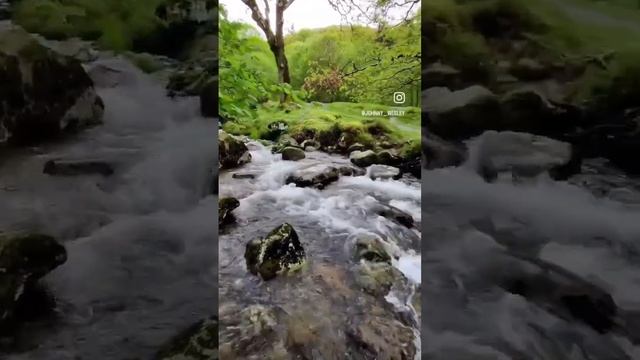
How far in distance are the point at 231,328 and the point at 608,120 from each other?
1.61 m

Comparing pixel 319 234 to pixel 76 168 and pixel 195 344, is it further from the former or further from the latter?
pixel 76 168

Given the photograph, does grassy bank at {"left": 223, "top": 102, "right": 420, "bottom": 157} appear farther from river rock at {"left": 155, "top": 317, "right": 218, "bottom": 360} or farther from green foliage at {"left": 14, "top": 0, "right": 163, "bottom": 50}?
river rock at {"left": 155, "top": 317, "right": 218, "bottom": 360}

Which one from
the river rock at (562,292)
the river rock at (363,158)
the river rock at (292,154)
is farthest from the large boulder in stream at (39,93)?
the river rock at (562,292)

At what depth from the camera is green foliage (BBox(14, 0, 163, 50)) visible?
1820mm

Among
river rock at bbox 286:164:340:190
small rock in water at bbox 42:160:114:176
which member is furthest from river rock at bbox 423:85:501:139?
small rock in water at bbox 42:160:114:176

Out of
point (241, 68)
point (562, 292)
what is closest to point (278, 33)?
point (241, 68)

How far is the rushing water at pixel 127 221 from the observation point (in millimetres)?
1790

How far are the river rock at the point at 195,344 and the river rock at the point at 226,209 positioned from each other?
362mm

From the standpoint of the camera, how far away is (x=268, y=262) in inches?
Result: 72.9

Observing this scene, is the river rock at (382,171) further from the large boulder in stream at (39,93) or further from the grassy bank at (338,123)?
the large boulder in stream at (39,93)

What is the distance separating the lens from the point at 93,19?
1851 millimetres

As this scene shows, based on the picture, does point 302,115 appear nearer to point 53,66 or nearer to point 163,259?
point 163,259

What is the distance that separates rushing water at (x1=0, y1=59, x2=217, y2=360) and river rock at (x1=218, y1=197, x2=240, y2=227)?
0.03 meters

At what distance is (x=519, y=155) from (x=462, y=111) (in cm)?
27
